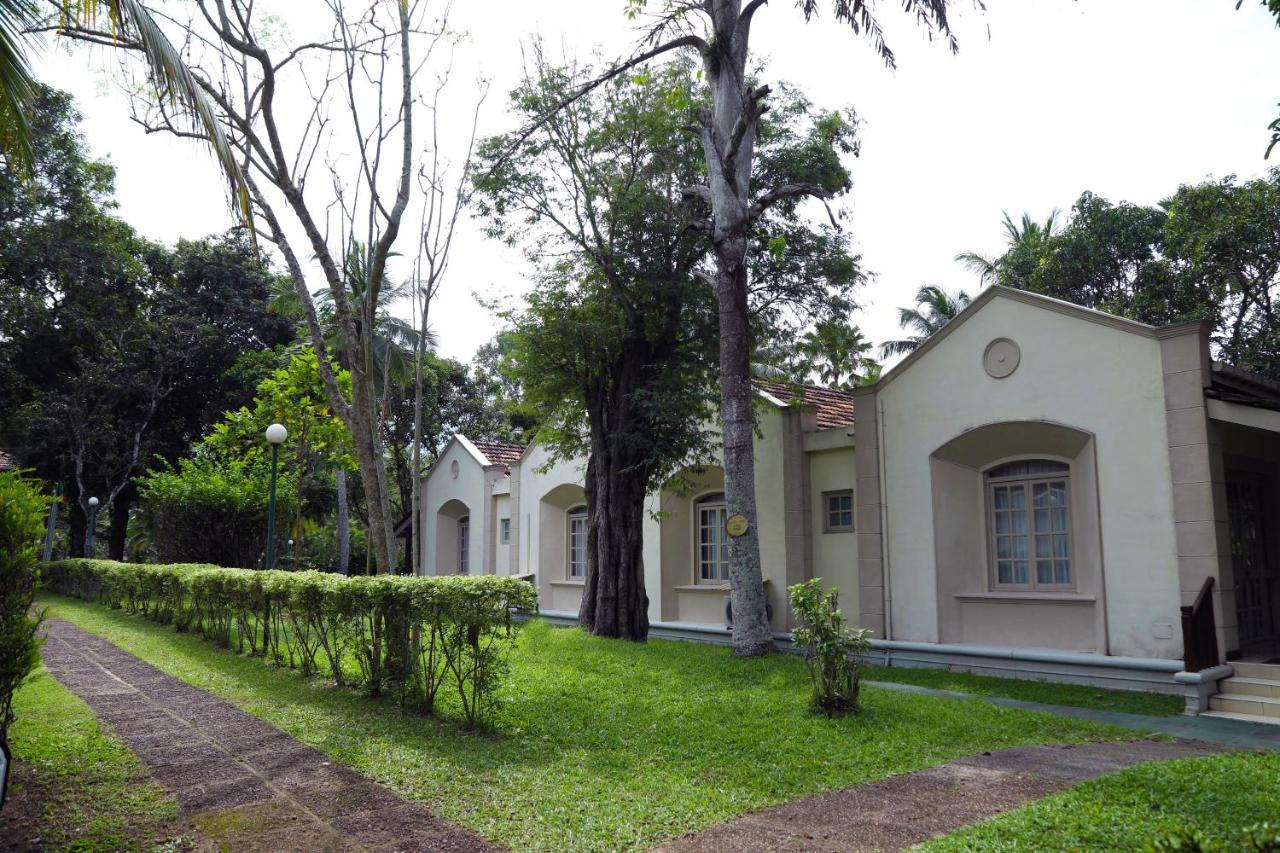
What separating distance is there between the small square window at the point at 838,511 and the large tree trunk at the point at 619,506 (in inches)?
118

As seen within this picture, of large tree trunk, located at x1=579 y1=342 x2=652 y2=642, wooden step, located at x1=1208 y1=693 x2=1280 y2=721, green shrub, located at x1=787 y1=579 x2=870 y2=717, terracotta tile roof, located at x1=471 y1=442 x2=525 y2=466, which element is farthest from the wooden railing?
terracotta tile roof, located at x1=471 y1=442 x2=525 y2=466

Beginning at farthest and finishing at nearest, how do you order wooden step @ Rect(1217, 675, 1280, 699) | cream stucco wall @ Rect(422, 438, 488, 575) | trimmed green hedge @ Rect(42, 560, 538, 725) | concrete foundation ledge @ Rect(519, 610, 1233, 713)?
cream stucco wall @ Rect(422, 438, 488, 575) < concrete foundation ledge @ Rect(519, 610, 1233, 713) < wooden step @ Rect(1217, 675, 1280, 699) < trimmed green hedge @ Rect(42, 560, 538, 725)

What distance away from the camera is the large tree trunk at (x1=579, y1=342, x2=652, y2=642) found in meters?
14.0

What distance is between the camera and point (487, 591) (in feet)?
24.9

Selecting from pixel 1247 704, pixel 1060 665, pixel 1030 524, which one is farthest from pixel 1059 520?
pixel 1247 704

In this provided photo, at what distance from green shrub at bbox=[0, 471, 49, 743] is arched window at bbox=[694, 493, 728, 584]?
11361 mm

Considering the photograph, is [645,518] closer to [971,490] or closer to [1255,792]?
[971,490]

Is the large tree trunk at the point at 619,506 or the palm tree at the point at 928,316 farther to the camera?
the palm tree at the point at 928,316

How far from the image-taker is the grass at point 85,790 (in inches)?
191

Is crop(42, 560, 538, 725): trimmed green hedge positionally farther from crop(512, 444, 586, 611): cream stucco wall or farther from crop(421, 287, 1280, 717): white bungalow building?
crop(512, 444, 586, 611): cream stucco wall

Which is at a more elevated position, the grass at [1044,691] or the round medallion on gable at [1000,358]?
the round medallion on gable at [1000,358]

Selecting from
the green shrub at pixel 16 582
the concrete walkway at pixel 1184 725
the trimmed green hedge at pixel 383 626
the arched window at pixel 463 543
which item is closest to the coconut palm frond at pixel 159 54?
the green shrub at pixel 16 582

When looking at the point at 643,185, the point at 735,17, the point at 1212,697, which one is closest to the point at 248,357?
the point at 643,185

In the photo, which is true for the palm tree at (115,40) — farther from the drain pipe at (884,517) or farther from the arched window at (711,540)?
the arched window at (711,540)
